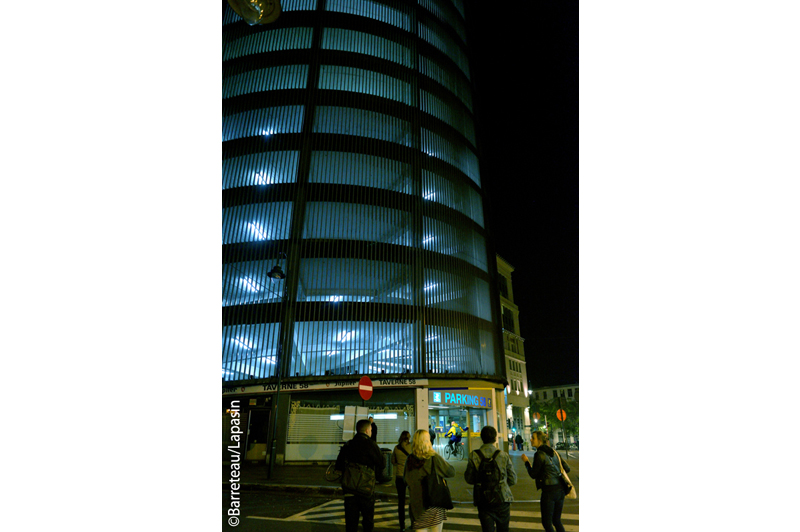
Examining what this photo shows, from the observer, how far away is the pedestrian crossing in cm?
735

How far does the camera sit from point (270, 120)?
2323 centimetres

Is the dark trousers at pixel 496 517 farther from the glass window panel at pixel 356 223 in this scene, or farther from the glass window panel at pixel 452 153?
the glass window panel at pixel 452 153

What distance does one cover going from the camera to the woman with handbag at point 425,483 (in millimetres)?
4594

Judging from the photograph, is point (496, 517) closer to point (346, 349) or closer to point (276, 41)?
point (346, 349)

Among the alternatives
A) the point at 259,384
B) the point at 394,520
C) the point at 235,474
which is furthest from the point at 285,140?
the point at 235,474

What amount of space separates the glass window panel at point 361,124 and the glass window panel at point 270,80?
2.01 m

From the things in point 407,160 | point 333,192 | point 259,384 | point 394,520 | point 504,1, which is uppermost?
point 407,160

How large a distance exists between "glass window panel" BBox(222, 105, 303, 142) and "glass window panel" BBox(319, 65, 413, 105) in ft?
8.14

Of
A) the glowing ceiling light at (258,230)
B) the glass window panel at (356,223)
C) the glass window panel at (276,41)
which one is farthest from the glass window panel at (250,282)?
the glass window panel at (276,41)

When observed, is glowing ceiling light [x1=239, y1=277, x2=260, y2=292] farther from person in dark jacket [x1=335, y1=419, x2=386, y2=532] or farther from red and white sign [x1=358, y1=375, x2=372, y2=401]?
person in dark jacket [x1=335, y1=419, x2=386, y2=532]

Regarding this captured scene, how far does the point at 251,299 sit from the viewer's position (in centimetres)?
2077

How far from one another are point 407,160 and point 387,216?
11.7 ft

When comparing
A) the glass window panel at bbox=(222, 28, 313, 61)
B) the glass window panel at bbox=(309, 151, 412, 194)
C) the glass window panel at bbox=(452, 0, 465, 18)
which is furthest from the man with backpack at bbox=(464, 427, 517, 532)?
the glass window panel at bbox=(452, 0, 465, 18)
